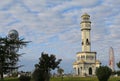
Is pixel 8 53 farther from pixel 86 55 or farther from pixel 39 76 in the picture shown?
pixel 86 55

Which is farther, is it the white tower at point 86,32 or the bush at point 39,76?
the white tower at point 86,32

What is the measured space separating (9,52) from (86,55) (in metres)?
47.9

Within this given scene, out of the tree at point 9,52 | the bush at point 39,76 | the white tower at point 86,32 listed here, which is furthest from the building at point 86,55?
the bush at point 39,76

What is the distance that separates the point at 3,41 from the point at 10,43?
167 cm

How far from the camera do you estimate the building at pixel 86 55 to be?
123062 millimetres

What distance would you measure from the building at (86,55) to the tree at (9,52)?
43860 mm

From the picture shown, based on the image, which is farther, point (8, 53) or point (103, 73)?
point (8, 53)

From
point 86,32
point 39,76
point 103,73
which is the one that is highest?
point 86,32

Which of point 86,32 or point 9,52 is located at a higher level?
point 86,32

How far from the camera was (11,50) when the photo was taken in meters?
81.1

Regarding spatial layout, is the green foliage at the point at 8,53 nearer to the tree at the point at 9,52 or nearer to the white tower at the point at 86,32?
the tree at the point at 9,52

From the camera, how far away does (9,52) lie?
263 ft

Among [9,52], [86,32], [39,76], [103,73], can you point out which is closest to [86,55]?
[86,32]

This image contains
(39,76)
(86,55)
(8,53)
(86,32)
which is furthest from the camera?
(86,32)
